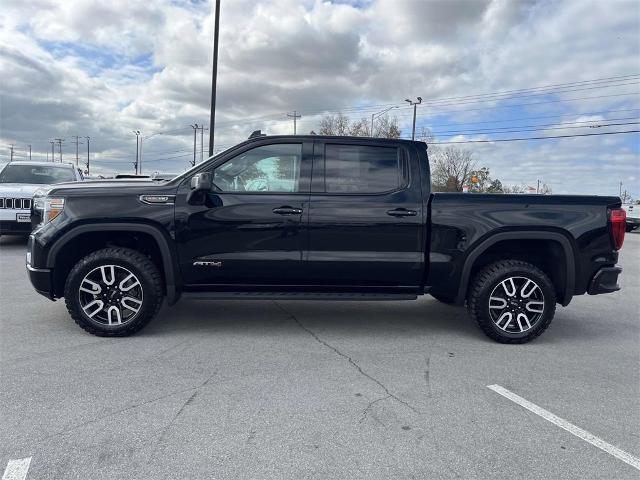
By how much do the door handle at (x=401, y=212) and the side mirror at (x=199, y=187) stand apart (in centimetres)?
171

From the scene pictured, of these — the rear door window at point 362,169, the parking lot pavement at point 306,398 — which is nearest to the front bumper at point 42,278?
the parking lot pavement at point 306,398

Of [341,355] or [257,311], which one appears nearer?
[341,355]

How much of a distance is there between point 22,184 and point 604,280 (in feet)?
35.5

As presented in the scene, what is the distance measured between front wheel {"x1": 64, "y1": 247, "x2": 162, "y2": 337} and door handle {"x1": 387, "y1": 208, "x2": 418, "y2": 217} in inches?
91.2

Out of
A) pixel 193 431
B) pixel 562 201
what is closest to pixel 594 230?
pixel 562 201

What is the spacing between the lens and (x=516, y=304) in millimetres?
4707

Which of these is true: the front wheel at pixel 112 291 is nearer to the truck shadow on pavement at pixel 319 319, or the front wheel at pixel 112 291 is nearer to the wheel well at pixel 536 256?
the truck shadow on pavement at pixel 319 319

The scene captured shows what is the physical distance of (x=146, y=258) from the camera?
457 centimetres

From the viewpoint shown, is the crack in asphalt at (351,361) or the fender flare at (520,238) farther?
the fender flare at (520,238)

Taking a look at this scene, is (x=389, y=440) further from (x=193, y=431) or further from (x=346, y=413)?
(x=193, y=431)

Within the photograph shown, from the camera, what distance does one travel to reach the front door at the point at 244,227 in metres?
4.50

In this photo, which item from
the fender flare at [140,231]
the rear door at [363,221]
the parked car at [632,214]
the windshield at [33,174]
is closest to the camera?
the fender flare at [140,231]

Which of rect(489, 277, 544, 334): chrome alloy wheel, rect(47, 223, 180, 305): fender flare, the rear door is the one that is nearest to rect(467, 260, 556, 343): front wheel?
rect(489, 277, 544, 334): chrome alloy wheel

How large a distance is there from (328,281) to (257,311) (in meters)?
1.37
